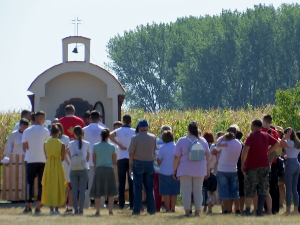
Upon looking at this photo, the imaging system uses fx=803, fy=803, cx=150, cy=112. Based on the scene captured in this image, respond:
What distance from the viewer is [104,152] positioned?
15.2 metres

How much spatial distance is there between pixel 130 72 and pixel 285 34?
707 inches

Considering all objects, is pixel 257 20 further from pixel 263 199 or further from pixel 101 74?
pixel 263 199

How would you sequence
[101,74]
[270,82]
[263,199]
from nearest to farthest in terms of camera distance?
1. [263,199]
2. [101,74]
3. [270,82]

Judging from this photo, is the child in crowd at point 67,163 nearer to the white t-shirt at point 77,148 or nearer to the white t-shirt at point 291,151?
the white t-shirt at point 77,148

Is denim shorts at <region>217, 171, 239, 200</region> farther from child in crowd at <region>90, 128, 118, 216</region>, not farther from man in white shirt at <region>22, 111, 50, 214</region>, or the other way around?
man in white shirt at <region>22, 111, 50, 214</region>

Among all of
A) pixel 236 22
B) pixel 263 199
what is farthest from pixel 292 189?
pixel 236 22

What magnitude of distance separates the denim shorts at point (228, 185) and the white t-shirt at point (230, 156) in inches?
4.0

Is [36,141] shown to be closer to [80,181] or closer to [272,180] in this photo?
[80,181]

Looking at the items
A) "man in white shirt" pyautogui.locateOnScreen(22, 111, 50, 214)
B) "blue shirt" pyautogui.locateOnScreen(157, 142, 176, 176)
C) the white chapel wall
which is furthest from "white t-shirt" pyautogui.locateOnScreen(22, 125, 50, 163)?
the white chapel wall

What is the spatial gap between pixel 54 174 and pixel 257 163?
386cm

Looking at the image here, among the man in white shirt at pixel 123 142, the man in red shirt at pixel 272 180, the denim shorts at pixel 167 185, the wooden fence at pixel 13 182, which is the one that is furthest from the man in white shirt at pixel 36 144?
the man in red shirt at pixel 272 180

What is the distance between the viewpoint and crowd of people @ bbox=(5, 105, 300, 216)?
14891 mm

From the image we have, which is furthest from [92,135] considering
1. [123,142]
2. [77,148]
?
[77,148]

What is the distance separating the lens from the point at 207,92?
259 ft
